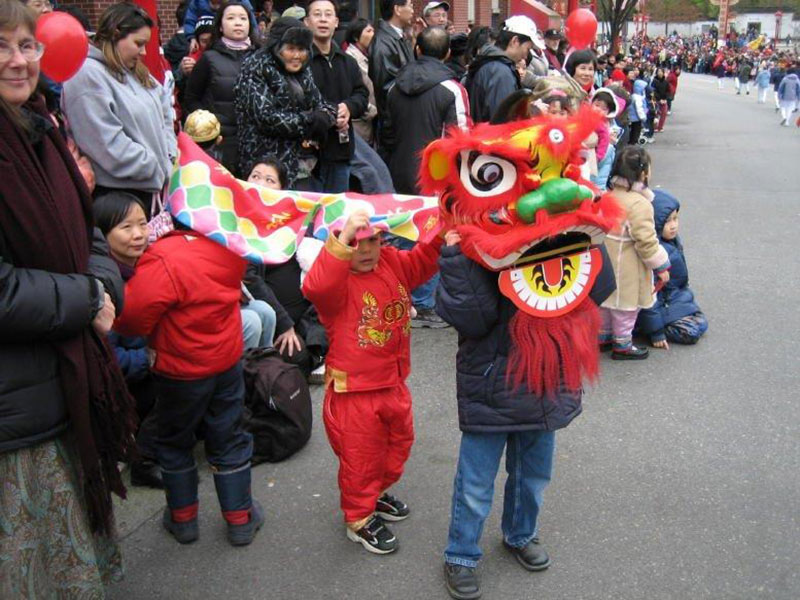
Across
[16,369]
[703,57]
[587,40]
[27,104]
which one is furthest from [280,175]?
[703,57]

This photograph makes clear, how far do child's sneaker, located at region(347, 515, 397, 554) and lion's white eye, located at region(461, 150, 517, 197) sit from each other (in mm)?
1454

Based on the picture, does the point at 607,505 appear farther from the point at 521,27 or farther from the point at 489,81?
the point at 521,27

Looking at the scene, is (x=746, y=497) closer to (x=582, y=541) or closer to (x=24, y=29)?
(x=582, y=541)

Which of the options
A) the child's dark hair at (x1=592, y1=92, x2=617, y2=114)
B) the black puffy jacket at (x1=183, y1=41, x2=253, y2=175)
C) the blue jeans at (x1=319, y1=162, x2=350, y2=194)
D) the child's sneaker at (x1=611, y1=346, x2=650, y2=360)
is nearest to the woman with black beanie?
the black puffy jacket at (x1=183, y1=41, x2=253, y2=175)

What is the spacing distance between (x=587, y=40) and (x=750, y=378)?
6305mm

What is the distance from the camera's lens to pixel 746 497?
11.8 ft

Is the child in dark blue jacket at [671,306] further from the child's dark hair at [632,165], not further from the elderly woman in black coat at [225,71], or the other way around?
the elderly woman in black coat at [225,71]

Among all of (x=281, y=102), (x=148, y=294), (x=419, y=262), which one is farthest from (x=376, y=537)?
(x=281, y=102)

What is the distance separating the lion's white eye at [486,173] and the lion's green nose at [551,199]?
8 cm

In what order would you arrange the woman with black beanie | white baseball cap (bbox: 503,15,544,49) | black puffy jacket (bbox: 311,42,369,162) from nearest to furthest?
1. the woman with black beanie
2. black puffy jacket (bbox: 311,42,369,162)
3. white baseball cap (bbox: 503,15,544,49)

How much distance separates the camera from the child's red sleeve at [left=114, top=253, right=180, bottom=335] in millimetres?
2852

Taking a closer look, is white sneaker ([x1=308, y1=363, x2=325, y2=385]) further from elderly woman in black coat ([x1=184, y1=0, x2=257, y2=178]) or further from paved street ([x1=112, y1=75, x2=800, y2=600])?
elderly woman in black coat ([x1=184, y1=0, x2=257, y2=178])

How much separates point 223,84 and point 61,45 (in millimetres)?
2094

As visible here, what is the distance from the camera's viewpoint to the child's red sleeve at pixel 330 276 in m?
2.75
